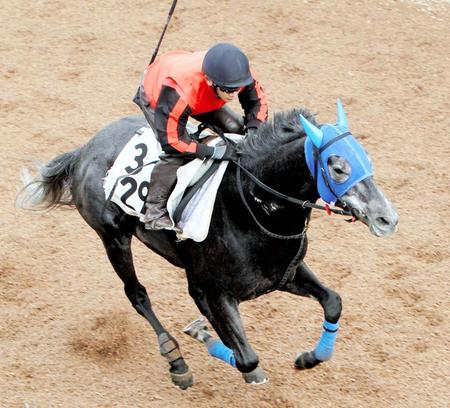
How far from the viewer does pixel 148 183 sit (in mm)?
5418

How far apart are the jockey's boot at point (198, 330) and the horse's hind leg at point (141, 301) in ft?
0.54

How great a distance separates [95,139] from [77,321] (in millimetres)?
1372

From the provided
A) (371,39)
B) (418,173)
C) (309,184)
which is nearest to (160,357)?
(309,184)

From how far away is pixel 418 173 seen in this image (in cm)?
796

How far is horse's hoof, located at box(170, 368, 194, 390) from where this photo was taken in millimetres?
5824

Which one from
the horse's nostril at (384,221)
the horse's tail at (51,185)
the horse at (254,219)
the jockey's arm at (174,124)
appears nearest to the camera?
the horse's nostril at (384,221)

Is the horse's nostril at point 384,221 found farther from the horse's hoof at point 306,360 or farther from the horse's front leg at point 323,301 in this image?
the horse's hoof at point 306,360

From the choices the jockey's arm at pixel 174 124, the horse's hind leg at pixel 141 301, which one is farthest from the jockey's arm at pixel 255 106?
the horse's hind leg at pixel 141 301

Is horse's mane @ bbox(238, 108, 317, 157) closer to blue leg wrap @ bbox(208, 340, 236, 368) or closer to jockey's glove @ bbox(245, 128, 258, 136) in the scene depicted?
jockey's glove @ bbox(245, 128, 258, 136)

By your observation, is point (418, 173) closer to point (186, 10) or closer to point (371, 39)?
point (371, 39)

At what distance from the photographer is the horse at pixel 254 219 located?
4.48m

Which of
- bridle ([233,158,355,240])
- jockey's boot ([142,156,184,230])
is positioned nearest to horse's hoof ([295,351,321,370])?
bridle ([233,158,355,240])

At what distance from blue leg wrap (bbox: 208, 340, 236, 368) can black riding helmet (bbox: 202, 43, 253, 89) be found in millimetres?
1690

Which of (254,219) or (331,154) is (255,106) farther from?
(331,154)
